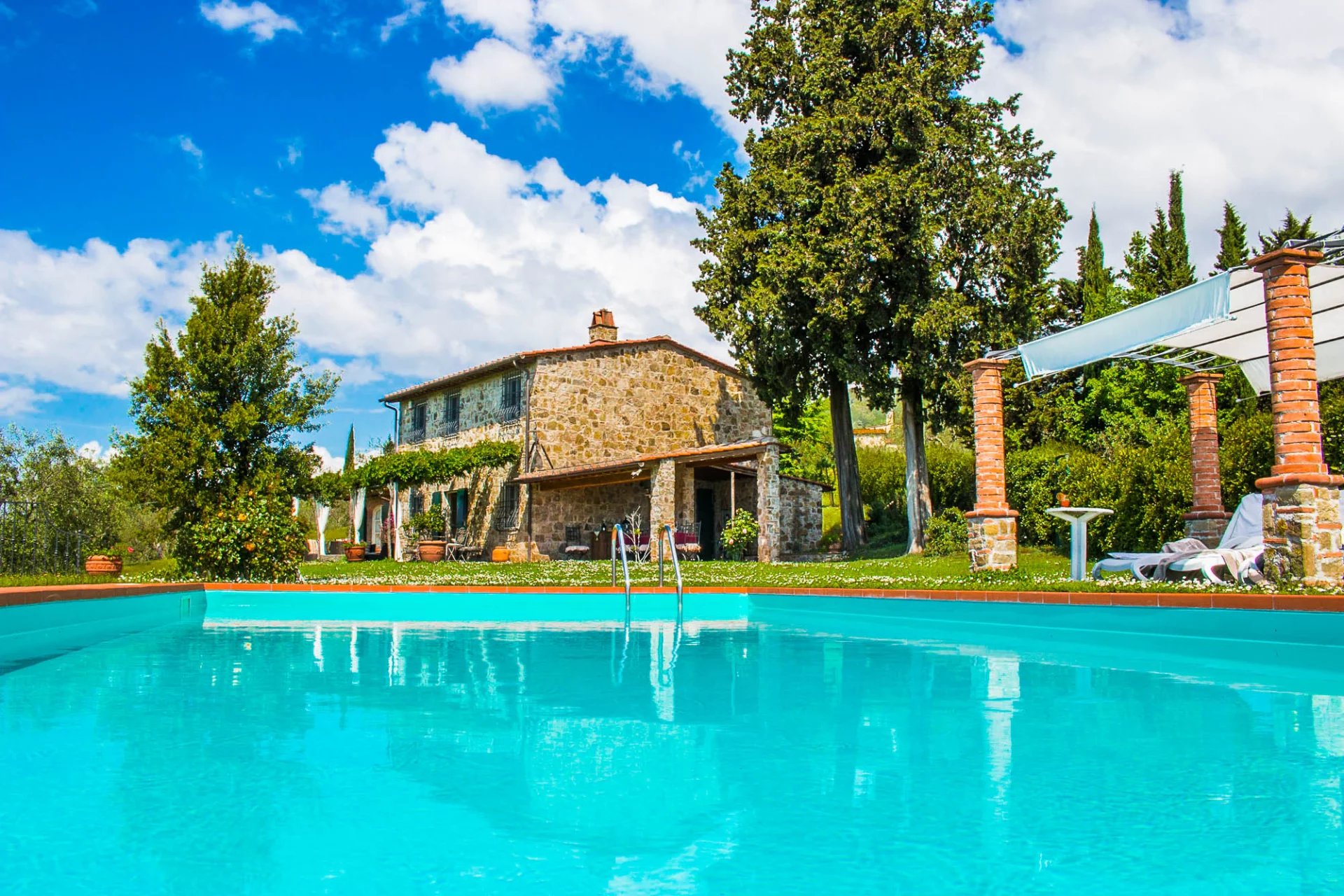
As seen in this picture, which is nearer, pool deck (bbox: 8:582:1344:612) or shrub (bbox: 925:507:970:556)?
pool deck (bbox: 8:582:1344:612)

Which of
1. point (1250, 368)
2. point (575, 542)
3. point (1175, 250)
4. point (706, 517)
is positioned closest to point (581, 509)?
point (575, 542)

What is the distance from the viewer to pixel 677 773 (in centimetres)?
373

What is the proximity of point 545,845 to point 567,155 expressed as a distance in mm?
23548

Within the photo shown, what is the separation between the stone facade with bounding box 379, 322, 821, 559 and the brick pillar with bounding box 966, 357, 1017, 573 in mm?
9774

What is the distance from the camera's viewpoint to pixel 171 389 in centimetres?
1638

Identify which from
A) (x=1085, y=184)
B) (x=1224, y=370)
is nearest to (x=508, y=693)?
(x=1224, y=370)

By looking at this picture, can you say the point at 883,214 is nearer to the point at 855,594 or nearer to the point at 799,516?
the point at 799,516

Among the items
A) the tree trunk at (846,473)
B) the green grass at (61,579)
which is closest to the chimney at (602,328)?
the tree trunk at (846,473)

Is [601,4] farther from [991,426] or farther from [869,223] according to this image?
[991,426]

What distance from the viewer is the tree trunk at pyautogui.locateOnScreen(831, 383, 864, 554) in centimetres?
2045

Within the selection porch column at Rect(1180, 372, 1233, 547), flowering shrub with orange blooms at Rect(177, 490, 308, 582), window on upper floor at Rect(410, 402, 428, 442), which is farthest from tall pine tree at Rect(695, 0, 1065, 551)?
window on upper floor at Rect(410, 402, 428, 442)

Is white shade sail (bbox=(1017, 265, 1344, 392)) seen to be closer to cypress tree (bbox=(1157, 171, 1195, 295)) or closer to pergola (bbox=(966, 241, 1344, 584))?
pergola (bbox=(966, 241, 1344, 584))

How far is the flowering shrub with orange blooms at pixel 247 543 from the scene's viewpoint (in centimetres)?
1242

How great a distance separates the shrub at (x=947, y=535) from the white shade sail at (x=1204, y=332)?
5939mm
